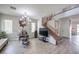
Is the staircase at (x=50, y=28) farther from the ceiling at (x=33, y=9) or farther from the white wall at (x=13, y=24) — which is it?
the white wall at (x=13, y=24)

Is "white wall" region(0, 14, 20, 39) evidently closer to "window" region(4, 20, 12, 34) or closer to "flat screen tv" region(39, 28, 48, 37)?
"window" region(4, 20, 12, 34)

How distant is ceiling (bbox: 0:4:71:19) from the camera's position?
241cm

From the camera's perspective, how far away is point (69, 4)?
2395 mm

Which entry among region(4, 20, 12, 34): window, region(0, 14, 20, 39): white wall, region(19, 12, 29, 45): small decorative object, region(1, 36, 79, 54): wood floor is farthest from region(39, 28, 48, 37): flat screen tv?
region(4, 20, 12, 34): window

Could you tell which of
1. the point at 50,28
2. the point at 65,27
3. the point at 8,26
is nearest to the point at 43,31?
the point at 50,28

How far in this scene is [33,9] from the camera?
246cm

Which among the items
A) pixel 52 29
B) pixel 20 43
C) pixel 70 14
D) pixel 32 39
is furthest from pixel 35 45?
pixel 70 14

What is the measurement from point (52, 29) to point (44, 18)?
328mm

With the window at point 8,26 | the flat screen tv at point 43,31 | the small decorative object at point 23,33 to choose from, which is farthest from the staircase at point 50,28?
the window at point 8,26

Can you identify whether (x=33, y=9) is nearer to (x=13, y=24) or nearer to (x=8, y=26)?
(x=13, y=24)

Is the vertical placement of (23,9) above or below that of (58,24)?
above
